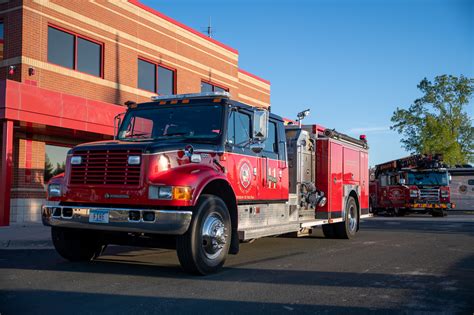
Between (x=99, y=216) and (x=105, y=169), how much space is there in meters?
0.66

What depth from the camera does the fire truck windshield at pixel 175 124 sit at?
778 centimetres

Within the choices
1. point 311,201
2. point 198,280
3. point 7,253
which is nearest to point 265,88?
point 311,201

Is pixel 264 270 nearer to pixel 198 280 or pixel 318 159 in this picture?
pixel 198 280

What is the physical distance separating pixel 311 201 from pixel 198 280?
4.99 metres

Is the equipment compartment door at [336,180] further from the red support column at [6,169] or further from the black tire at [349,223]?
the red support column at [6,169]

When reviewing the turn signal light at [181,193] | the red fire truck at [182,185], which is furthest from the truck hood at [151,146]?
the turn signal light at [181,193]

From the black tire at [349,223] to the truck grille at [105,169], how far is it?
7.00m

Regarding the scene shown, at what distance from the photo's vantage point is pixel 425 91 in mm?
44219

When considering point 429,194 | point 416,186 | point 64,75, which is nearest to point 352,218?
point 64,75

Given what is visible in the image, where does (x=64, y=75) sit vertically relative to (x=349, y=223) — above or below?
above

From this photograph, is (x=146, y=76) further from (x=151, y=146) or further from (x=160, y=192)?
(x=160, y=192)

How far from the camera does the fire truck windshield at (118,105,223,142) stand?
7777 mm

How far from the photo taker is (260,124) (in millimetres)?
7871

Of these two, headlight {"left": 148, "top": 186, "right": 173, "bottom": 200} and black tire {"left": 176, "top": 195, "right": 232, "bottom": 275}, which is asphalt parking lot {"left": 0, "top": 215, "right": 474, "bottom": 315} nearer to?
black tire {"left": 176, "top": 195, "right": 232, "bottom": 275}
